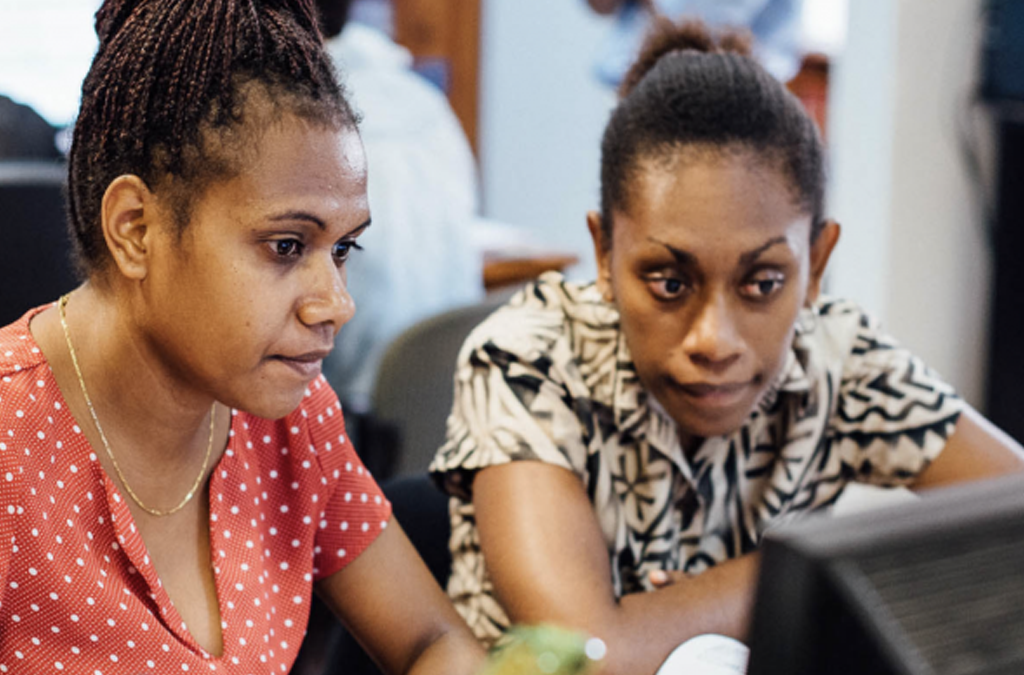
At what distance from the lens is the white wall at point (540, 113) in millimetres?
4719

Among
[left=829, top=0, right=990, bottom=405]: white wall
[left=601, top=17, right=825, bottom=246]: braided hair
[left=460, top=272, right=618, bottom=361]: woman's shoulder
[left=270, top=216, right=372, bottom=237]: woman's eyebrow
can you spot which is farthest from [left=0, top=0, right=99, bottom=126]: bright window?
[left=270, top=216, right=372, bottom=237]: woman's eyebrow

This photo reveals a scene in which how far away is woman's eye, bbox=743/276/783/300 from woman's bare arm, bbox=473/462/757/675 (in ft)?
0.84

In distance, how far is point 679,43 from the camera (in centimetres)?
134

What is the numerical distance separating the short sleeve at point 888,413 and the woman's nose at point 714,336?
0.88 feet

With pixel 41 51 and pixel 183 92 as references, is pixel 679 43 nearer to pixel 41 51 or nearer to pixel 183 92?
pixel 183 92

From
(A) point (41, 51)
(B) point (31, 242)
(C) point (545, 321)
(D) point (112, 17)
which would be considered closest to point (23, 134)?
(A) point (41, 51)

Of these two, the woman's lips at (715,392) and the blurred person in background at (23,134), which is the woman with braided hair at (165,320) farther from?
the blurred person in background at (23,134)

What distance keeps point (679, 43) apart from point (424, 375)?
1.86ft

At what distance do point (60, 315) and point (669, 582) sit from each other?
0.64 metres

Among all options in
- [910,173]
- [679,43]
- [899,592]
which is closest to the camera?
[899,592]

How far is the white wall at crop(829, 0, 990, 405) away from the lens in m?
2.74

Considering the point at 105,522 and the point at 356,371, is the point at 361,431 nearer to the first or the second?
the point at 356,371

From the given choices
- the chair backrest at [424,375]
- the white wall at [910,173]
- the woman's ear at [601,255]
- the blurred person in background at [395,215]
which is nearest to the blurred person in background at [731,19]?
the white wall at [910,173]

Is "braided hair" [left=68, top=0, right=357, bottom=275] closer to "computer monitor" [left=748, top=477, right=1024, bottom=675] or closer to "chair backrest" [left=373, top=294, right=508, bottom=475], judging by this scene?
"computer monitor" [left=748, top=477, right=1024, bottom=675]
